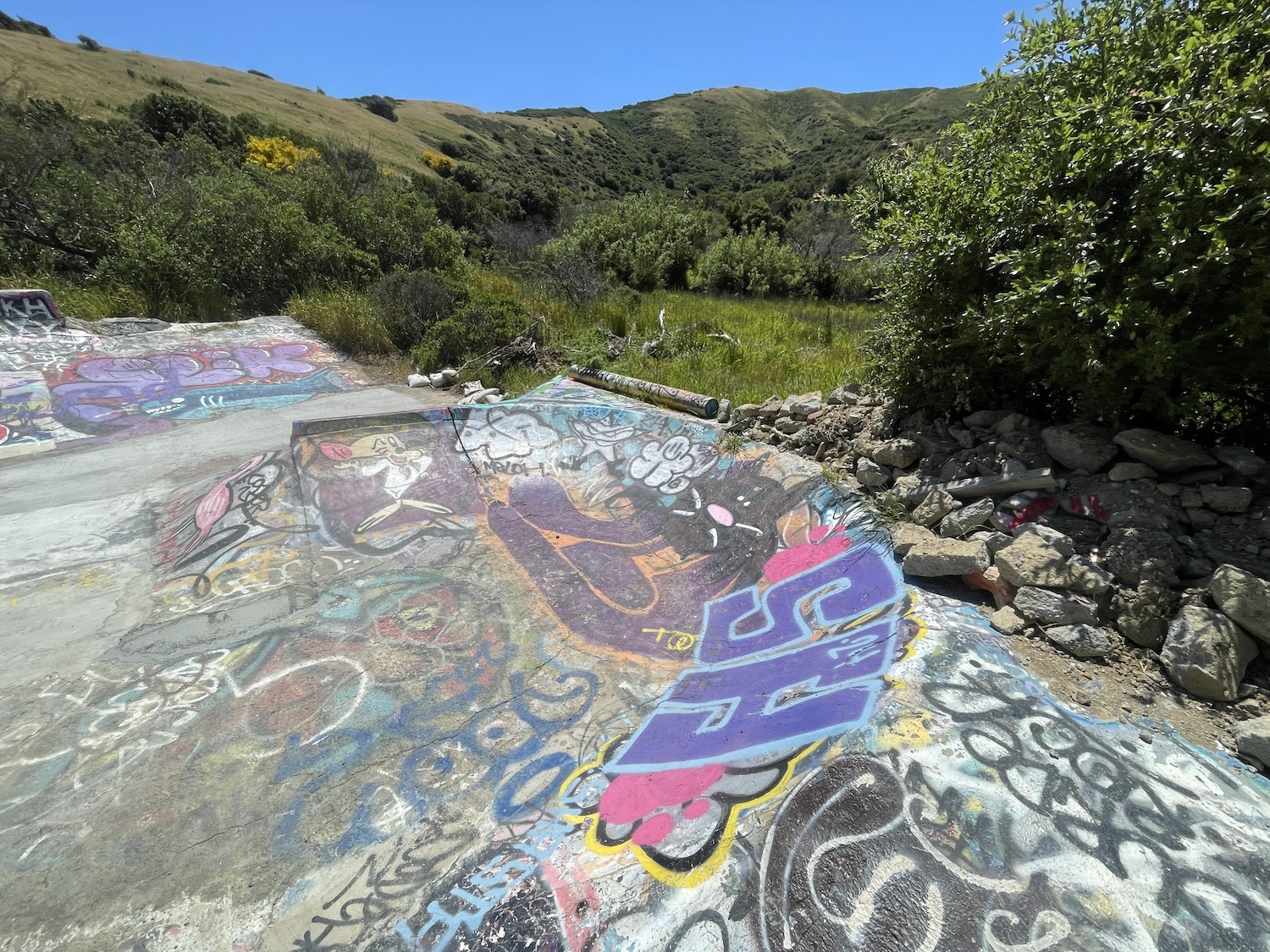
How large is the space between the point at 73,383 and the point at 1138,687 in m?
15.3

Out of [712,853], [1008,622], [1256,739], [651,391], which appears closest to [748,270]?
[651,391]

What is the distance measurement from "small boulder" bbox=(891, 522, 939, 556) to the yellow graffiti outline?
2.08 m

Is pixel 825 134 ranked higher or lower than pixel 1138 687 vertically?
higher

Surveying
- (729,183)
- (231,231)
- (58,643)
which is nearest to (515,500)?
(58,643)

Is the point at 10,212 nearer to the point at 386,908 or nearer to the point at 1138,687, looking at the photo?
the point at 386,908

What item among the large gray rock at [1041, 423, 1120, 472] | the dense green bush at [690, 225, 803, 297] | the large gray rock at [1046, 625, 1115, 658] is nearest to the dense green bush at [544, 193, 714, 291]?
the dense green bush at [690, 225, 803, 297]

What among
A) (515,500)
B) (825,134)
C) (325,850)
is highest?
(825,134)

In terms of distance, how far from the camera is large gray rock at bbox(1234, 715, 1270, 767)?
8.92 ft

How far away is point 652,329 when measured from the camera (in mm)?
13789

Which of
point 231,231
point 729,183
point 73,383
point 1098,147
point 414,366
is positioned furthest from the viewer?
point 729,183

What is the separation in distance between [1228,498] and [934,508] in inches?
68.4

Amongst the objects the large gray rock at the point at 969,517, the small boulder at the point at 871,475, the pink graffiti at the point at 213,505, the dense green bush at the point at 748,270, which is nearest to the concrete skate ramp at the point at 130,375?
the pink graffiti at the point at 213,505

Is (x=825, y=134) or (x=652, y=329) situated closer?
(x=652, y=329)

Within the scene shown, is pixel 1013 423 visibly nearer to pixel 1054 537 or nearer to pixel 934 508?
pixel 934 508
